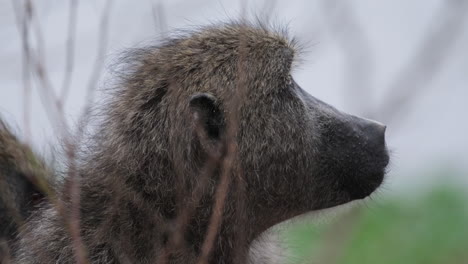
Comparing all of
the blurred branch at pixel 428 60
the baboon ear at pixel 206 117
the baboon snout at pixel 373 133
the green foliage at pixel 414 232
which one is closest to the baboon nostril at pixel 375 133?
the baboon snout at pixel 373 133

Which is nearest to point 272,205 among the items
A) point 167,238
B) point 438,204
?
point 167,238

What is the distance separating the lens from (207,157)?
3.90m

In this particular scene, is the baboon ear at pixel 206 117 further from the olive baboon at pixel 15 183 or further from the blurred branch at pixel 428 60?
the blurred branch at pixel 428 60

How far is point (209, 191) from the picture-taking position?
3.92 meters

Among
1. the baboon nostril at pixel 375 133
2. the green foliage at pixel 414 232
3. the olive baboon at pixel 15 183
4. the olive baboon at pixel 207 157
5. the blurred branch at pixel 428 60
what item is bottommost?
the green foliage at pixel 414 232

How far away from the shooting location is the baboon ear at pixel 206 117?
154 inches

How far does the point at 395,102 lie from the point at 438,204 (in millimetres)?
8125

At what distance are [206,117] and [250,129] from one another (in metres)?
0.21

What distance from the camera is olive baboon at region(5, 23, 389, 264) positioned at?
390 centimetres

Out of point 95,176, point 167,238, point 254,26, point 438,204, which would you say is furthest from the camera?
point 438,204

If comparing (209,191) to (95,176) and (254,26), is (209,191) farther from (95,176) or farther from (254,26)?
(254,26)

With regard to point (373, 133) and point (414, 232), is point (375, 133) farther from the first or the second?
point (414, 232)

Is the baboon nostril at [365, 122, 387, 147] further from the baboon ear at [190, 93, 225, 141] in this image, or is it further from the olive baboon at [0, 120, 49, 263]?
the olive baboon at [0, 120, 49, 263]

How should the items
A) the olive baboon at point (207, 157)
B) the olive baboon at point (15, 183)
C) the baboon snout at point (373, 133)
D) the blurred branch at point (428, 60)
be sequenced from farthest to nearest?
the olive baboon at point (15, 183), the baboon snout at point (373, 133), the olive baboon at point (207, 157), the blurred branch at point (428, 60)
